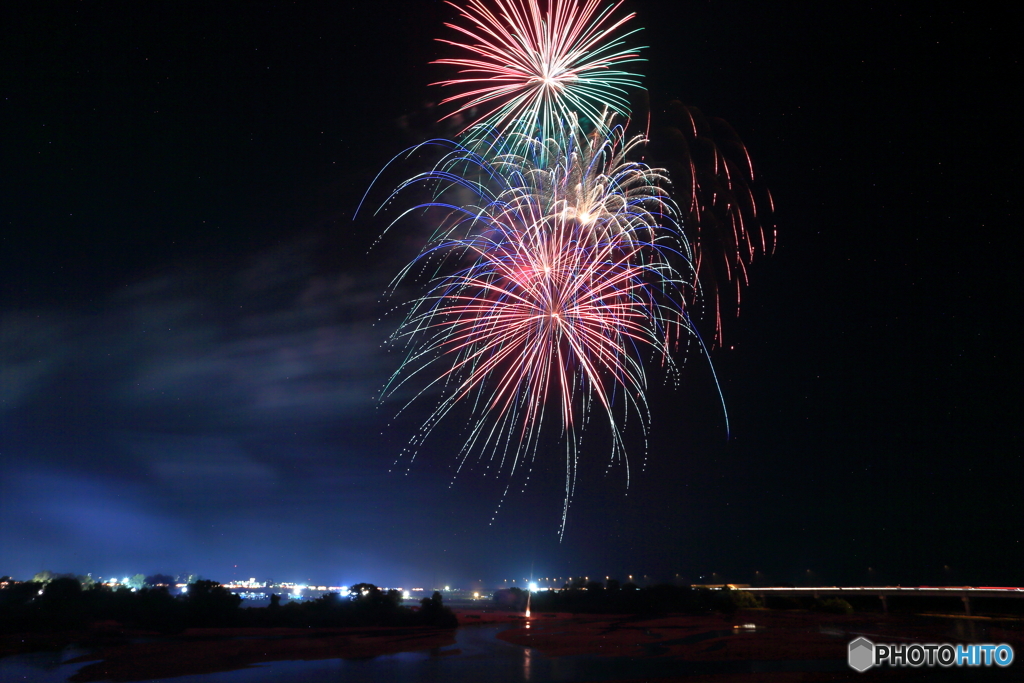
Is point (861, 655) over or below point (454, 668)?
below

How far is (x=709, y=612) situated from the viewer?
206 feet

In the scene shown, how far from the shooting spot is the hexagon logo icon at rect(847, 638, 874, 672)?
24500mm

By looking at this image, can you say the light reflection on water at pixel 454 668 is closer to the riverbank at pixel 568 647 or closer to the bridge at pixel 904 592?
the riverbank at pixel 568 647

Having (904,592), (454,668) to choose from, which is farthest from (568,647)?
(904,592)

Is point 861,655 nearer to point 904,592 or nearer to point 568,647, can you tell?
point 568,647

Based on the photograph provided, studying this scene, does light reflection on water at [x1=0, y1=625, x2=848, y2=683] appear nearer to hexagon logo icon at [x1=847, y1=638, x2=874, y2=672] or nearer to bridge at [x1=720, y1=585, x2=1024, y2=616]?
hexagon logo icon at [x1=847, y1=638, x2=874, y2=672]

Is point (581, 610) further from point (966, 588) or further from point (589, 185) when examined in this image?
point (589, 185)

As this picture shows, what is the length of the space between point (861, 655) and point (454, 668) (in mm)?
17405

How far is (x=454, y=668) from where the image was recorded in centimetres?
2531

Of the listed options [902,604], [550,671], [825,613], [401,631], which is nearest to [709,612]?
[825,613]

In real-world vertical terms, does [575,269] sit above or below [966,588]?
above

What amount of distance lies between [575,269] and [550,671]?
16.0 m

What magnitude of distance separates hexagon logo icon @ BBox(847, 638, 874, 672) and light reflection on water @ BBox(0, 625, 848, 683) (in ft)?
1.66

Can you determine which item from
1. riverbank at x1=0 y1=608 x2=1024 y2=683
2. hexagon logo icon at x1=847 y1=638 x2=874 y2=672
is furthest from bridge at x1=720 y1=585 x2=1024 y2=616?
hexagon logo icon at x1=847 y1=638 x2=874 y2=672
